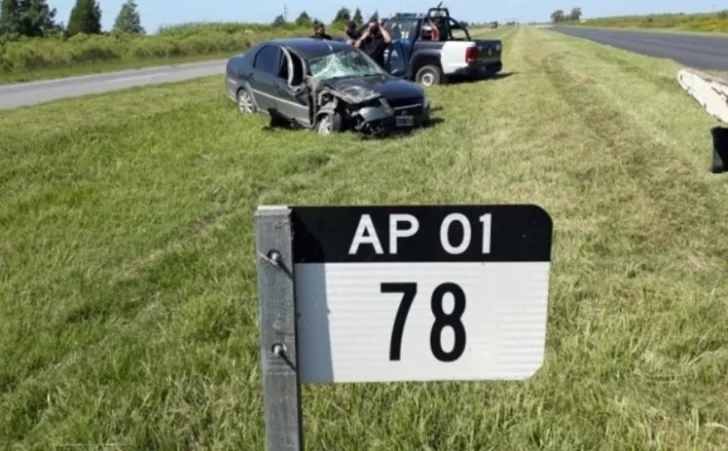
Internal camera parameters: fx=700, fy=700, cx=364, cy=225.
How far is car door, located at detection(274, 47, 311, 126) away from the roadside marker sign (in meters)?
9.22

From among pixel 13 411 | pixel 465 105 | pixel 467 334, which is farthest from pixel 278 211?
pixel 465 105

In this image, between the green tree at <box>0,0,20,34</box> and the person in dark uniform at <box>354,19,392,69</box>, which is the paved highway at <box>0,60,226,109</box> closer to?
the person in dark uniform at <box>354,19,392,69</box>

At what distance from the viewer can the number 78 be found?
1.46 metres

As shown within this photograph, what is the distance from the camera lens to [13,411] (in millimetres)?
2895

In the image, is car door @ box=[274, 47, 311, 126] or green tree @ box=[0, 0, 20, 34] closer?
car door @ box=[274, 47, 311, 126]

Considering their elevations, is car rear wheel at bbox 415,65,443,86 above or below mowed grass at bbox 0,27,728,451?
above

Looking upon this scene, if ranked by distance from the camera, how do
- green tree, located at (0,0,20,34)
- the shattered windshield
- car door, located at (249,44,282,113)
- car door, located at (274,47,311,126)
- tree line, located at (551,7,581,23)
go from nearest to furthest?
car door, located at (274,47,311,126)
the shattered windshield
car door, located at (249,44,282,113)
green tree, located at (0,0,20,34)
tree line, located at (551,7,581,23)

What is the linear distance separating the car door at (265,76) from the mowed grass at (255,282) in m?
1.41

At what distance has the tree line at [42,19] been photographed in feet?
207

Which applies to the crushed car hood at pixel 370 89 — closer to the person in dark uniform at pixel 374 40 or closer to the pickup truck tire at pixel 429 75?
the person in dark uniform at pixel 374 40

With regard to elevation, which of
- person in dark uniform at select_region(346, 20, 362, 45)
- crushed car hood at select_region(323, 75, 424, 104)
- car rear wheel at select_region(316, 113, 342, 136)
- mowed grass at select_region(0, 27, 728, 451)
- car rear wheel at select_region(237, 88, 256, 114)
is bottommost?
mowed grass at select_region(0, 27, 728, 451)

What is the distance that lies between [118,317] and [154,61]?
120 feet

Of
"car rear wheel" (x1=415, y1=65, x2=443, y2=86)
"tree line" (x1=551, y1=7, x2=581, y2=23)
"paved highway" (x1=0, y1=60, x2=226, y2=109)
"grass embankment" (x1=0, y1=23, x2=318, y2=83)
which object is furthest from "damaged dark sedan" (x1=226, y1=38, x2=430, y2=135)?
"tree line" (x1=551, y1=7, x2=581, y2=23)

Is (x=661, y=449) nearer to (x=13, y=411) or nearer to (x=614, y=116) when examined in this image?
(x=13, y=411)
